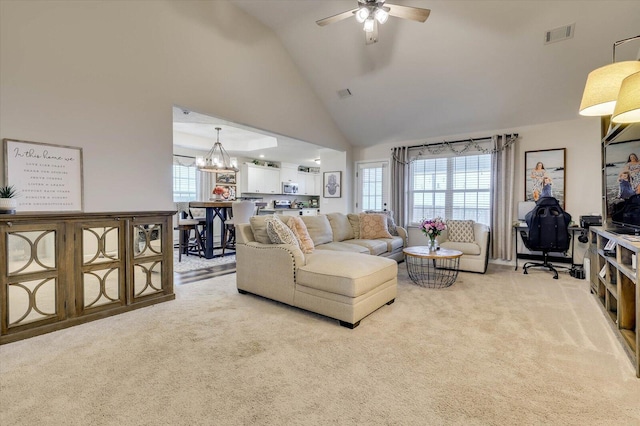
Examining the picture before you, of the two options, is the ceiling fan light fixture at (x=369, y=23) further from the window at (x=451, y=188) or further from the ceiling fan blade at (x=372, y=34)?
the window at (x=451, y=188)

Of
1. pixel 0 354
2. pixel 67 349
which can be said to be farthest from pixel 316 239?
pixel 0 354

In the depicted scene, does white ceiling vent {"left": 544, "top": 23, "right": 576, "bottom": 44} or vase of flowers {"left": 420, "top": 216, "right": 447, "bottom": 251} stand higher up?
white ceiling vent {"left": 544, "top": 23, "right": 576, "bottom": 44}

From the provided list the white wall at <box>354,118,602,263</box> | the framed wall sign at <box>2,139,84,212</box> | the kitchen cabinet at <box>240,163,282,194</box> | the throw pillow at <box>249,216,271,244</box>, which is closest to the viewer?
the framed wall sign at <box>2,139,84,212</box>

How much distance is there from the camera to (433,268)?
479 cm

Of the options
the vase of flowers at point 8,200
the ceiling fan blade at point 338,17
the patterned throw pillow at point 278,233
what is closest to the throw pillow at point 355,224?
the patterned throw pillow at point 278,233

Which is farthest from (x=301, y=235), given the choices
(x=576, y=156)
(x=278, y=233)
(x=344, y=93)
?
(x=576, y=156)

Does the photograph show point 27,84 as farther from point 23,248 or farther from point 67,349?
point 67,349

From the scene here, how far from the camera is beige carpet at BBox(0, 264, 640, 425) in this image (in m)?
1.50

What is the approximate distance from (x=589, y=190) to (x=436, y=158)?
2421 millimetres

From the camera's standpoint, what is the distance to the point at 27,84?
2473 mm

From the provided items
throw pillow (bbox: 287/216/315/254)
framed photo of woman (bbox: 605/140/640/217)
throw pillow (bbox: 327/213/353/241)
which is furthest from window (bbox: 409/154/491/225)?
throw pillow (bbox: 287/216/315/254)

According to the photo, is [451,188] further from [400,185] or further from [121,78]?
[121,78]

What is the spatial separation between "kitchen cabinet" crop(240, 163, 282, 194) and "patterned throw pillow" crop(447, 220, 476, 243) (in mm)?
5291

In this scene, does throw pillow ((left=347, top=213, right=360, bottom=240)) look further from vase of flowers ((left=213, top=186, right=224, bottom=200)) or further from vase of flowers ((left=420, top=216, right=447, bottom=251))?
vase of flowers ((left=213, top=186, right=224, bottom=200))
